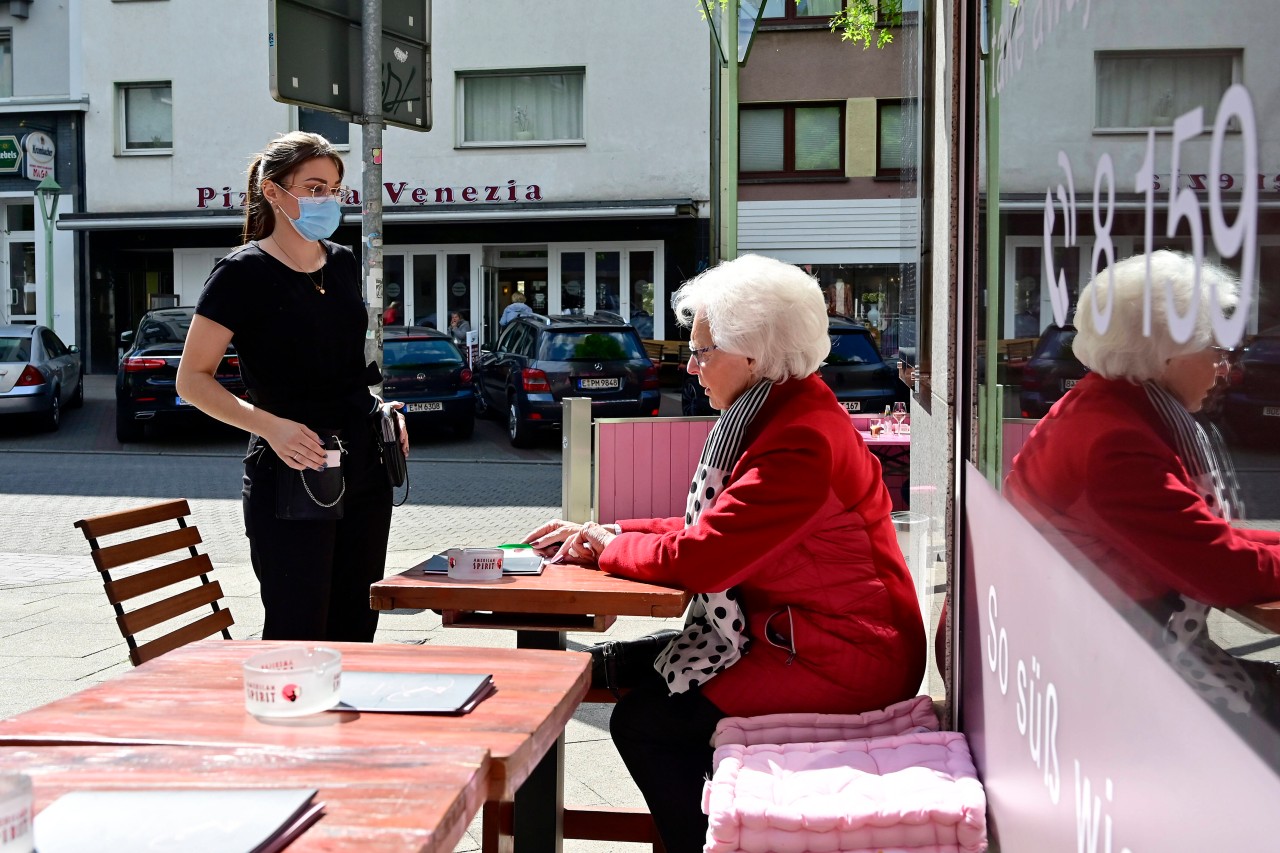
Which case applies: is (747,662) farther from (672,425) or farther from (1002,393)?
(672,425)

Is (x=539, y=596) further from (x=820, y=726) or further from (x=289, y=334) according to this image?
(x=289, y=334)

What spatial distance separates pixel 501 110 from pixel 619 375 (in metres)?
10.9

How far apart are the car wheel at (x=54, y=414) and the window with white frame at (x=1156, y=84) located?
17459 millimetres

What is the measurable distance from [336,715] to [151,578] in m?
2.10

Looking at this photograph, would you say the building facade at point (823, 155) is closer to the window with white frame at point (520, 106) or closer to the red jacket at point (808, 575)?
the window with white frame at point (520, 106)

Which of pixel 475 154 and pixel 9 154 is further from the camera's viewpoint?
pixel 9 154

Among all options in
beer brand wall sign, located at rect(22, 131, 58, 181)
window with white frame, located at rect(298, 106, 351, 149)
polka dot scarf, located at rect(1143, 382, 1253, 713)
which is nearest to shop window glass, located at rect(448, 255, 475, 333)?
window with white frame, located at rect(298, 106, 351, 149)

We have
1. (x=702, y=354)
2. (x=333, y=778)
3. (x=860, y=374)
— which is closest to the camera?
(x=333, y=778)

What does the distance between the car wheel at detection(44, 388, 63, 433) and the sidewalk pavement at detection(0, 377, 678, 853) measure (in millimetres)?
265

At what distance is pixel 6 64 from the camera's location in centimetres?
2581

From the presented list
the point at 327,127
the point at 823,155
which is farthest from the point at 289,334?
the point at 327,127

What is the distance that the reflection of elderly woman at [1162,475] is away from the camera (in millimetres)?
959

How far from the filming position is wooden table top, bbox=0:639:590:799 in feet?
6.25

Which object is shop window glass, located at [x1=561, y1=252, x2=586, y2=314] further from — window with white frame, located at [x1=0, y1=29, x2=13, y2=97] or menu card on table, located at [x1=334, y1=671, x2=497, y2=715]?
menu card on table, located at [x1=334, y1=671, x2=497, y2=715]
